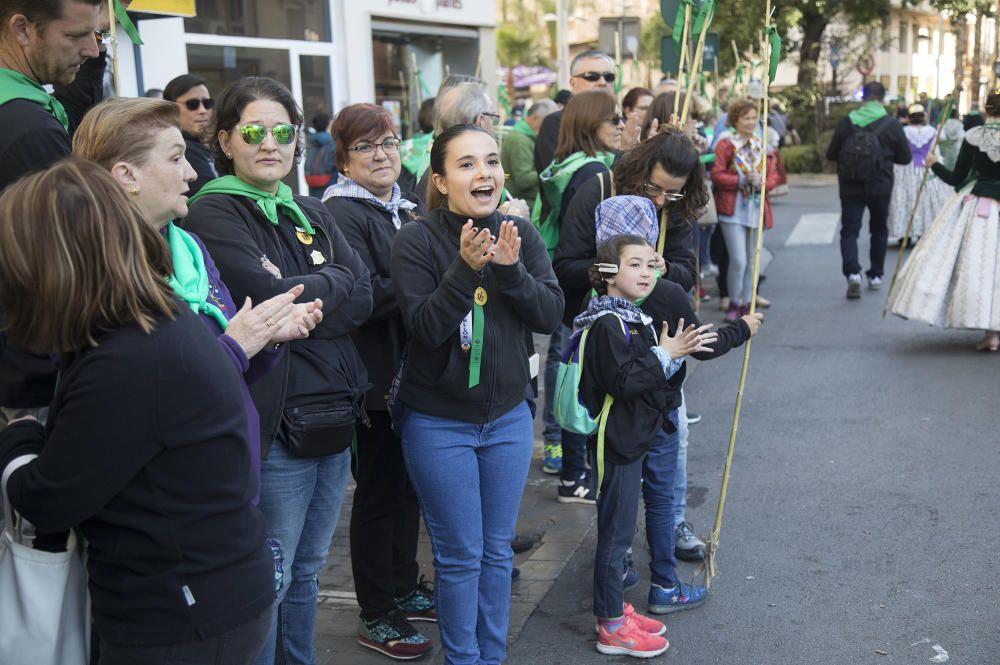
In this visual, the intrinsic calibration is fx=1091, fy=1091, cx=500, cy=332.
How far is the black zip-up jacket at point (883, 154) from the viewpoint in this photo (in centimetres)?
1062

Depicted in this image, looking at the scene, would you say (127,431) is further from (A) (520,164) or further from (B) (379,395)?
(A) (520,164)

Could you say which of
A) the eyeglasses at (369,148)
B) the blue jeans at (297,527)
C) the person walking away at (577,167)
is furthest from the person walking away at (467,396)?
the person walking away at (577,167)

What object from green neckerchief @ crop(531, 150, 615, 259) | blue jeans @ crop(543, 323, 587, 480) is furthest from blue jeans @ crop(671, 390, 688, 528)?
green neckerchief @ crop(531, 150, 615, 259)

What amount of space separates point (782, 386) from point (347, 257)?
16.7 feet

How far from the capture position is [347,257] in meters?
3.39

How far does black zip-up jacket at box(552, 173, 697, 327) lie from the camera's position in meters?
4.80

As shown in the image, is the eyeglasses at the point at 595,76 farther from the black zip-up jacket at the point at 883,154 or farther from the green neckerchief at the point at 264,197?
the green neckerchief at the point at 264,197

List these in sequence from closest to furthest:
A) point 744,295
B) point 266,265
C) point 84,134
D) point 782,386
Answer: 1. point 84,134
2. point 266,265
3. point 782,386
4. point 744,295

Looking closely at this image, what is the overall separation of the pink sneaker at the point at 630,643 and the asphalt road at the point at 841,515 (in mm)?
38

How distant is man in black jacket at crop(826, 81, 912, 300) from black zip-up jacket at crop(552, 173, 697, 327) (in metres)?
6.42

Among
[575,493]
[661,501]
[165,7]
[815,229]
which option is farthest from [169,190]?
[815,229]

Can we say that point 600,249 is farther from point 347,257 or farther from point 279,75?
point 279,75

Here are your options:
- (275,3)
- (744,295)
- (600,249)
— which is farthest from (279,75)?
(600,249)

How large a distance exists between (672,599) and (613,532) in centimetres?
54
